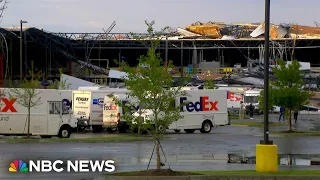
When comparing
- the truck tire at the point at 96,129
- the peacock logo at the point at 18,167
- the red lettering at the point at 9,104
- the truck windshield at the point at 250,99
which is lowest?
the truck tire at the point at 96,129

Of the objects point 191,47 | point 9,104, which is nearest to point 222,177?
point 9,104

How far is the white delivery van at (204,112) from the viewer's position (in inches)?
→ 1694

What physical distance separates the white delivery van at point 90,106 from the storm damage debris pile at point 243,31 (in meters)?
77.8

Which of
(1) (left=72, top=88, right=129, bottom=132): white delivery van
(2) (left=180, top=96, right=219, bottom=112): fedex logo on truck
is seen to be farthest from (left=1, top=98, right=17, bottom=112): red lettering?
(2) (left=180, top=96, right=219, bottom=112): fedex logo on truck

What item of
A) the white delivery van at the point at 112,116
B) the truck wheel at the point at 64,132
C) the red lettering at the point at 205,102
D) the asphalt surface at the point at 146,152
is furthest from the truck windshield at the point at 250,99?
the truck wheel at the point at 64,132

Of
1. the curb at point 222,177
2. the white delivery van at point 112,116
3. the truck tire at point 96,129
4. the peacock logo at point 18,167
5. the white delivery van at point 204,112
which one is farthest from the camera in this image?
the truck tire at point 96,129

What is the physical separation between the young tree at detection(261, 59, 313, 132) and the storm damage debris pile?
246ft

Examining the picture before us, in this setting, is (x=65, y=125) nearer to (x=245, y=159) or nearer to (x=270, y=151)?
(x=245, y=159)

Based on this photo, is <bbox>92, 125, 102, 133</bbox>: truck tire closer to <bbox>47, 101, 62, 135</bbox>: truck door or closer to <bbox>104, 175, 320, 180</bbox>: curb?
<bbox>47, 101, 62, 135</bbox>: truck door

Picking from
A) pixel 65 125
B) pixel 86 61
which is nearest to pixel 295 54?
pixel 86 61

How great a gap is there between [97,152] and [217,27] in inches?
4109

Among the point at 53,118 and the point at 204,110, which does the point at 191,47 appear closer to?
the point at 204,110

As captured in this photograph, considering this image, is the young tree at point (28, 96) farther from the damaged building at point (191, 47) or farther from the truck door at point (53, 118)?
the damaged building at point (191, 47)

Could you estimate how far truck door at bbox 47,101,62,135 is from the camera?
36.9m
